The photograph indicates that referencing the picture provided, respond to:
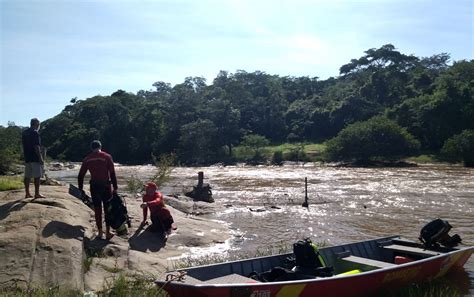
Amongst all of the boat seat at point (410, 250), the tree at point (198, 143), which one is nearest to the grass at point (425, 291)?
the boat seat at point (410, 250)

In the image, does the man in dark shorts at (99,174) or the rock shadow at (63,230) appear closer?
the rock shadow at (63,230)

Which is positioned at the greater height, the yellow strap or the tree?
the tree

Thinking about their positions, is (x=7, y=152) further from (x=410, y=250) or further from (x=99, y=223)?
(x=410, y=250)

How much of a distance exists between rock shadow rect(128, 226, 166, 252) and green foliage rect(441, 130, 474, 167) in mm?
43725

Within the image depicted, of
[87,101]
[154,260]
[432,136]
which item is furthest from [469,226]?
[87,101]

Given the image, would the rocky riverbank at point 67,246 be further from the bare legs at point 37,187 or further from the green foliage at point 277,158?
the green foliage at point 277,158

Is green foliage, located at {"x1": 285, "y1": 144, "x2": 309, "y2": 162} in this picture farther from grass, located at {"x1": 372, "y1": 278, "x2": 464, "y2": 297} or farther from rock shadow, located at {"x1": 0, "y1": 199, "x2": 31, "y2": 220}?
rock shadow, located at {"x1": 0, "y1": 199, "x2": 31, "y2": 220}

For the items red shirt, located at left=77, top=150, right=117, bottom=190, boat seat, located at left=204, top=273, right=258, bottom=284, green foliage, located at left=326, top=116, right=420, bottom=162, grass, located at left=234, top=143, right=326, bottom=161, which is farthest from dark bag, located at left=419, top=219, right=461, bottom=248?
grass, located at left=234, top=143, right=326, bottom=161

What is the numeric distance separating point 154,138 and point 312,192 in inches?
2033

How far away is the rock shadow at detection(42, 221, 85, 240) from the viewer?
865 centimetres

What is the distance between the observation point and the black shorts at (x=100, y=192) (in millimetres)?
9539

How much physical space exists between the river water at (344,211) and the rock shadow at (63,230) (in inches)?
188

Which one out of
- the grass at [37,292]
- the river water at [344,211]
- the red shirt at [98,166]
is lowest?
the river water at [344,211]

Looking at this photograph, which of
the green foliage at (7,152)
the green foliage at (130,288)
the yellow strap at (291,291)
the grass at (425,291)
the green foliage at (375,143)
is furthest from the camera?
the green foliage at (375,143)
